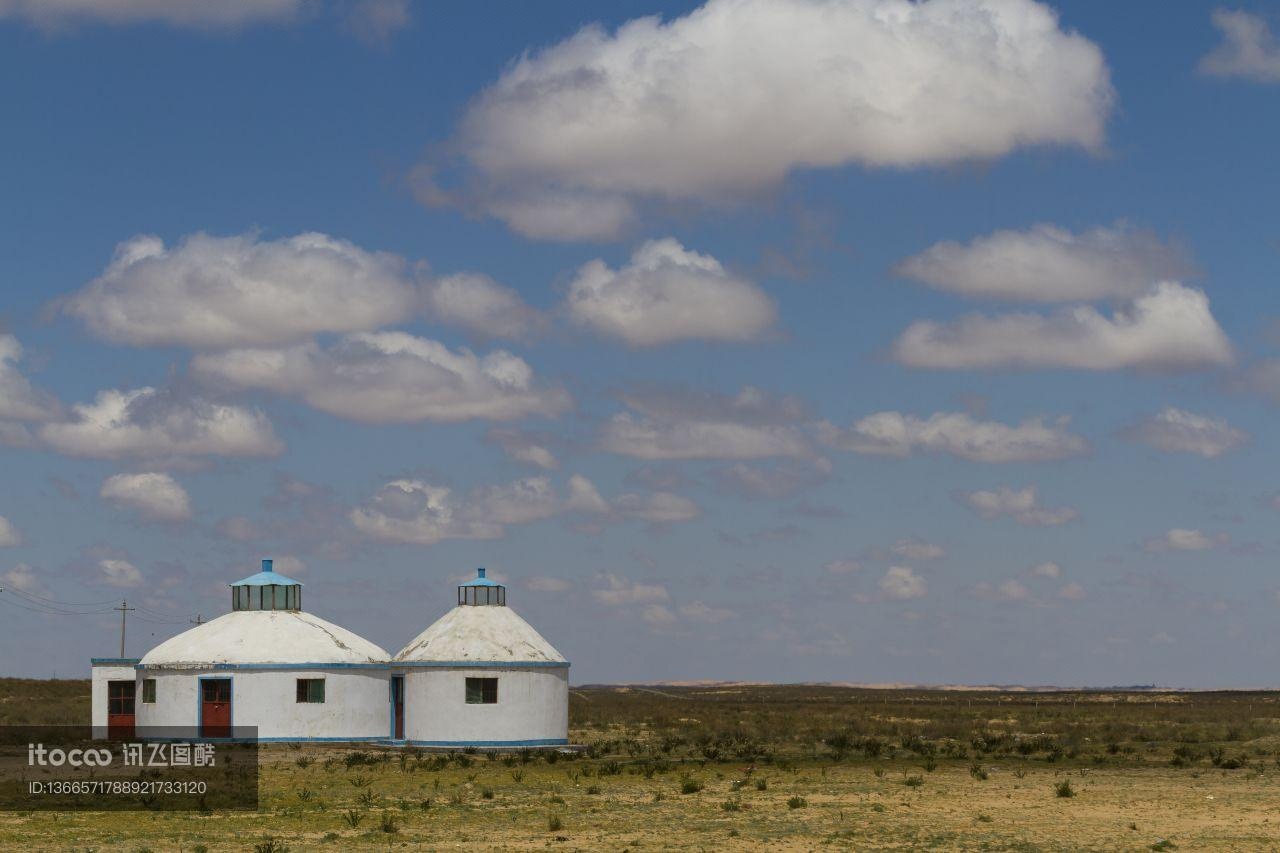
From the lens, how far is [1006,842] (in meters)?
31.7

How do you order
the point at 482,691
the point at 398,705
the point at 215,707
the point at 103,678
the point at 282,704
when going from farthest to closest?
the point at 103,678 → the point at 398,705 → the point at 482,691 → the point at 215,707 → the point at 282,704

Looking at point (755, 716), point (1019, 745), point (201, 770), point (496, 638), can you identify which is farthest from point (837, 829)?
point (755, 716)

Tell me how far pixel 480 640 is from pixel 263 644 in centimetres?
754

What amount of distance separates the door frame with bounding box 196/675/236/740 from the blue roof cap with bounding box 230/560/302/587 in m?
4.98

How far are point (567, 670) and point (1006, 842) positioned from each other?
2872 centimetres

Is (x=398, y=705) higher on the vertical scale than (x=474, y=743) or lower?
higher

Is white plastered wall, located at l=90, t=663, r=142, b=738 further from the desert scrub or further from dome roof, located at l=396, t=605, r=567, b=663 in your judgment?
the desert scrub

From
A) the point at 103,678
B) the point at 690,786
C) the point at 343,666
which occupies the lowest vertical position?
the point at 690,786

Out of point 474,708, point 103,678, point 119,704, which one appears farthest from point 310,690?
point 103,678

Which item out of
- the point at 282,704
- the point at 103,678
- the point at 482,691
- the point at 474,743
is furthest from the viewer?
the point at 103,678

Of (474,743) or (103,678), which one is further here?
(103,678)

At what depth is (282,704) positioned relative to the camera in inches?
2183

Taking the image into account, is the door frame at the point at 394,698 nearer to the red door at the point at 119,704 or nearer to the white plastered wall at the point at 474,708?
the white plastered wall at the point at 474,708

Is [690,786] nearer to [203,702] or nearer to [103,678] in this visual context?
[203,702]
